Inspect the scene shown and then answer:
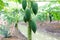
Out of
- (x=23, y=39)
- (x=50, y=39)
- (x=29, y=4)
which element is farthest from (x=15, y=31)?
(x=29, y=4)

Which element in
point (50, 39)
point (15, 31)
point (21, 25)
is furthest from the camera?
point (21, 25)

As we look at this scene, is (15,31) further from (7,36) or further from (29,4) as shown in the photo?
(29,4)

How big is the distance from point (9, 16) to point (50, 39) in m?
1.50

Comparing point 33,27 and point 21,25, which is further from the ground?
point 33,27

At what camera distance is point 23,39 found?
5.91 meters

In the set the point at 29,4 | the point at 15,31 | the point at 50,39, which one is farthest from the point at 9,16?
the point at 29,4

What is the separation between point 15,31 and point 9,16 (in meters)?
0.99

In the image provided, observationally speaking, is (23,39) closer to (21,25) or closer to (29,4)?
(21,25)

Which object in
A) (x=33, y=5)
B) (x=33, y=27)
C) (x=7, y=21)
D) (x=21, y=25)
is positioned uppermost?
(x=33, y=5)

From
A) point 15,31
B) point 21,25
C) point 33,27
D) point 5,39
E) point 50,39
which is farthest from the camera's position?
point 21,25

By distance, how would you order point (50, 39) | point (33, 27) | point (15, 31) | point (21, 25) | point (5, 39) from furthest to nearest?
point (21, 25)
point (15, 31)
point (50, 39)
point (5, 39)
point (33, 27)

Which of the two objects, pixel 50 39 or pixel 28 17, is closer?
pixel 28 17

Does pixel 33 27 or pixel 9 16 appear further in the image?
pixel 9 16

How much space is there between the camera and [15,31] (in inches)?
267
